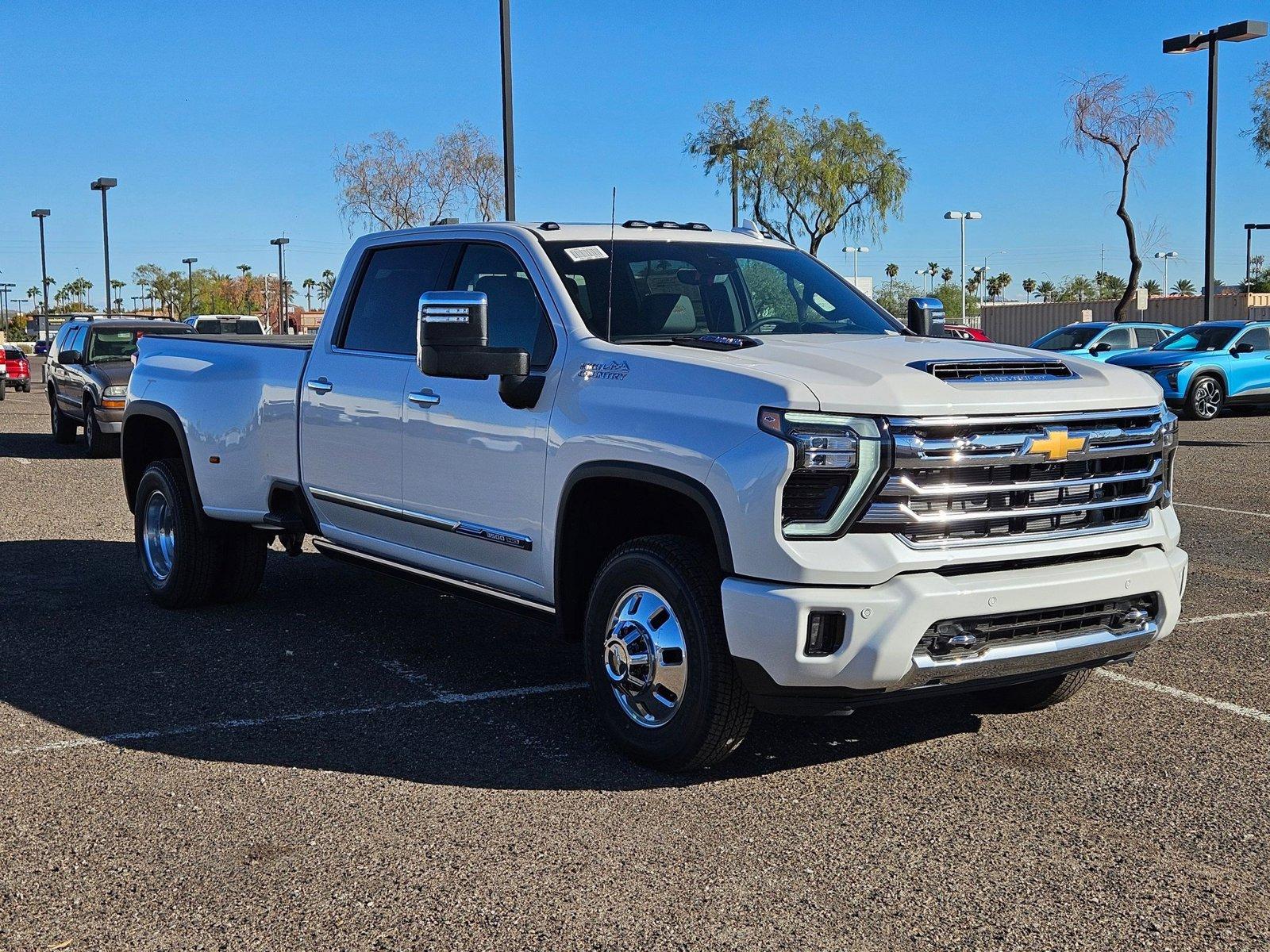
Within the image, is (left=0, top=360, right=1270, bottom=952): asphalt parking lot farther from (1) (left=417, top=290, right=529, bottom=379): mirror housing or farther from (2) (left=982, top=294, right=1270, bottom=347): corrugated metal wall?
(2) (left=982, top=294, right=1270, bottom=347): corrugated metal wall

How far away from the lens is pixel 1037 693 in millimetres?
5582

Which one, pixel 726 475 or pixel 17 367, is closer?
pixel 726 475

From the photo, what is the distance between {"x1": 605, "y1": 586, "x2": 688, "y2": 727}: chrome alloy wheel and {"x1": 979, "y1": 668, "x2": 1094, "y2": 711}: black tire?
157 cm

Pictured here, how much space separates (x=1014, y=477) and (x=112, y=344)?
1597cm

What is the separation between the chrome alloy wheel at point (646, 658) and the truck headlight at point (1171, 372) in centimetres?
1965

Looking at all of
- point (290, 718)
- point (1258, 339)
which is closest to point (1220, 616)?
point (290, 718)

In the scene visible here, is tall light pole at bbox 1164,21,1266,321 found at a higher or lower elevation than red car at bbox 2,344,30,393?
higher

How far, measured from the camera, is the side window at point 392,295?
6277 mm

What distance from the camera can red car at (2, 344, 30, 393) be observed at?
34.4m

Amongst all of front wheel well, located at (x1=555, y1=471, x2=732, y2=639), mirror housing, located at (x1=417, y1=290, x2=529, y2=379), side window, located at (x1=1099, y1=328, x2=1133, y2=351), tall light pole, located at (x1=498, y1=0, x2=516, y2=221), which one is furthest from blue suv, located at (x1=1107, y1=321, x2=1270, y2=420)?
mirror housing, located at (x1=417, y1=290, x2=529, y2=379)

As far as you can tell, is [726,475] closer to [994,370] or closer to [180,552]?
[994,370]

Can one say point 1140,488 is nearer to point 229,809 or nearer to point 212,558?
point 229,809

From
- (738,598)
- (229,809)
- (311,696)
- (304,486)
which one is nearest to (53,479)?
(304,486)

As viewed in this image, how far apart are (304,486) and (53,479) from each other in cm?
929
